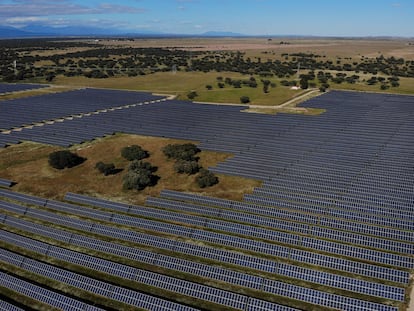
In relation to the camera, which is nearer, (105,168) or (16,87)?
(105,168)

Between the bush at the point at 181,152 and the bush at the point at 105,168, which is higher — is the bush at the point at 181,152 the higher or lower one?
the higher one

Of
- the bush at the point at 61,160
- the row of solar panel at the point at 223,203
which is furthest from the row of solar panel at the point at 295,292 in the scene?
the bush at the point at 61,160

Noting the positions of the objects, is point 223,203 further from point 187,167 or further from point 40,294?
point 40,294

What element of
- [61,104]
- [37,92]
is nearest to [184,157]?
[61,104]

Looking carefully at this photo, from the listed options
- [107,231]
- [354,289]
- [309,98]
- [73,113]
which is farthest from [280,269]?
[309,98]

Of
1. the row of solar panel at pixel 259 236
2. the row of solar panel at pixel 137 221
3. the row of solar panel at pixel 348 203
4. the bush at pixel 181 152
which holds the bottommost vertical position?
the row of solar panel at pixel 137 221

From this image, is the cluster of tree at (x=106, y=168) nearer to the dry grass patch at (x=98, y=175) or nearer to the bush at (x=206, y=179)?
the dry grass patch at (x=98, y=175)

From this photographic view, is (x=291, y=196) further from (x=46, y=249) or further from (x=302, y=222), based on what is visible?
(x=46, y=249)

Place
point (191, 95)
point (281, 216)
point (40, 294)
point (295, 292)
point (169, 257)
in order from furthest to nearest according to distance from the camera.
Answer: point (191, 95) < point (281, 216) < point (169, 257) < point (295, 292) < point (40, 294)
